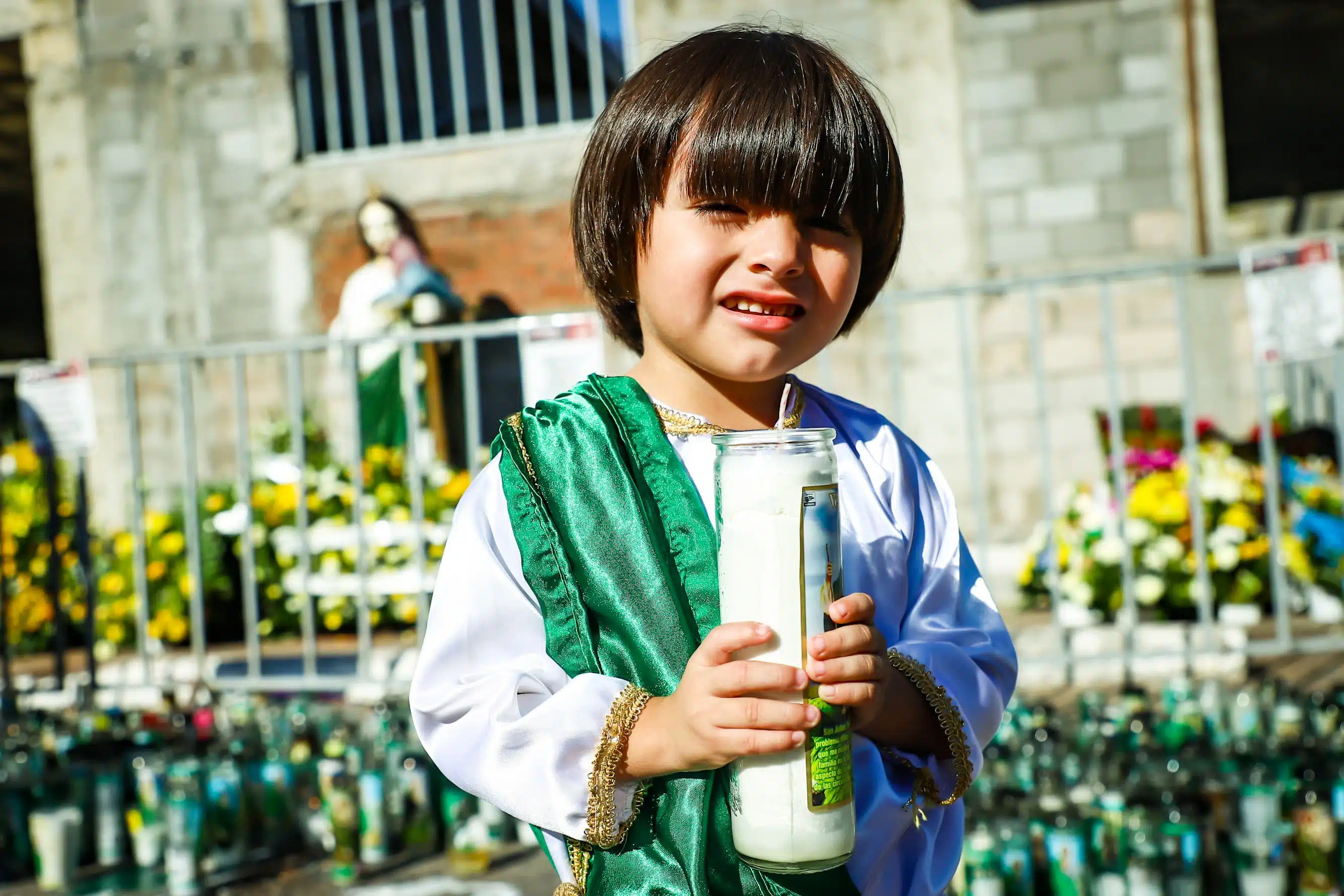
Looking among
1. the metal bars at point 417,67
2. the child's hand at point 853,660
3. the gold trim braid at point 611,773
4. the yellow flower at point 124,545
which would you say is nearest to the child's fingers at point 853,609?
the child's hand at point 853,660

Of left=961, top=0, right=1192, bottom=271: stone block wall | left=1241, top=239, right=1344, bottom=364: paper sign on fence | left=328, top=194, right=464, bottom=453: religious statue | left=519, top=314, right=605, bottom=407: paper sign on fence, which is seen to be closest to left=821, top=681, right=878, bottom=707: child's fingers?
left=519, top=314, right=605, bottom=407: paper sign on fence

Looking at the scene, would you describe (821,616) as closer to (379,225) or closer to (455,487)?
(455,487)

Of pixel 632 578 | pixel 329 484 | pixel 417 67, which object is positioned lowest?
pixel 329 484

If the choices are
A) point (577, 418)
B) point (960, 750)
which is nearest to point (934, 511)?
point (960, 750)

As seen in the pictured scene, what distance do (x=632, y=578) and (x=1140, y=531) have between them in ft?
12.3

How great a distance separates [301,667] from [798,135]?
413 centimetres

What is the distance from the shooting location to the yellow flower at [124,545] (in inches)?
223

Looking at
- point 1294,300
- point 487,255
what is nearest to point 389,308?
point 487,255

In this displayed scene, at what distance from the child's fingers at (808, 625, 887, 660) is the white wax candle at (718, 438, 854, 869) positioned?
0.04 ft

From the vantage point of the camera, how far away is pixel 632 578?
125 centimetres

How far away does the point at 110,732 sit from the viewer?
3.73 meters

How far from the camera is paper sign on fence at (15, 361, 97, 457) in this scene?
434 cm

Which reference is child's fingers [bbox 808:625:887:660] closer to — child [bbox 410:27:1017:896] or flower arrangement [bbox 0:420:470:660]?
child [bbox 410:27:1017:896]

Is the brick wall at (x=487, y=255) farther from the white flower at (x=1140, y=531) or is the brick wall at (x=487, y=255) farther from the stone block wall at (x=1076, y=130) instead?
the white flower at (x=1140, y=531)
